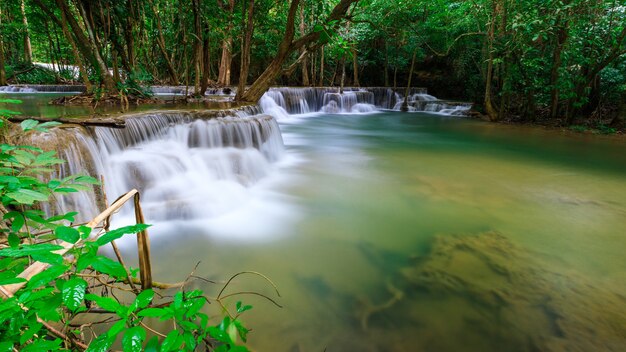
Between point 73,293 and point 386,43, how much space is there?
19.2 metres

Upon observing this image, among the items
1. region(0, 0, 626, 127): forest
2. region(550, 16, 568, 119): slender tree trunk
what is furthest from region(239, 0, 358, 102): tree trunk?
region(550, 16, 568, 119): slender tree trunk

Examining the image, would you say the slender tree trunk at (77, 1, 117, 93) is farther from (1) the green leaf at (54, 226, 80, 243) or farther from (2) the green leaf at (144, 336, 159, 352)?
(2) the green leaf at (144, 336, 159, 352)

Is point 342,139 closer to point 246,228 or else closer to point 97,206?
point 246,228

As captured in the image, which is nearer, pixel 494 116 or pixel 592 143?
pixel 592 143

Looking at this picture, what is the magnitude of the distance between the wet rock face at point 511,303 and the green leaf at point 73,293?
79.3 inches

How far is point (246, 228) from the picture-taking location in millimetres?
3889

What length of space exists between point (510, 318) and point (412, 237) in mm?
1366

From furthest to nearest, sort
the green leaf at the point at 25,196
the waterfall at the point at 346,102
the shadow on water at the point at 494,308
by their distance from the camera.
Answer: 1. the waterfall at the point at 346,102
2. the shadow on water at the point at 494,308
3. the green leaf at the point at 25,196

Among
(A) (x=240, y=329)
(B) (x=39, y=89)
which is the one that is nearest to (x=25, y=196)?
(A) (x=240, y=329)

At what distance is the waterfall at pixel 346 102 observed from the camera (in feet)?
44.5

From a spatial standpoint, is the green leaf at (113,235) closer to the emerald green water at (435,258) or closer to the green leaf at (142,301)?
the green leaf at (142,301)

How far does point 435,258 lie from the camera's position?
125 inches

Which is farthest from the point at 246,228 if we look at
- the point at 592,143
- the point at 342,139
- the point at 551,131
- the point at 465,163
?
the point at 551,131

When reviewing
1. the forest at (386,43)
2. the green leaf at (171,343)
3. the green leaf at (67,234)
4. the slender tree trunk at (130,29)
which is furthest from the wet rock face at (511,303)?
the slender tree trunk at (130,29)
